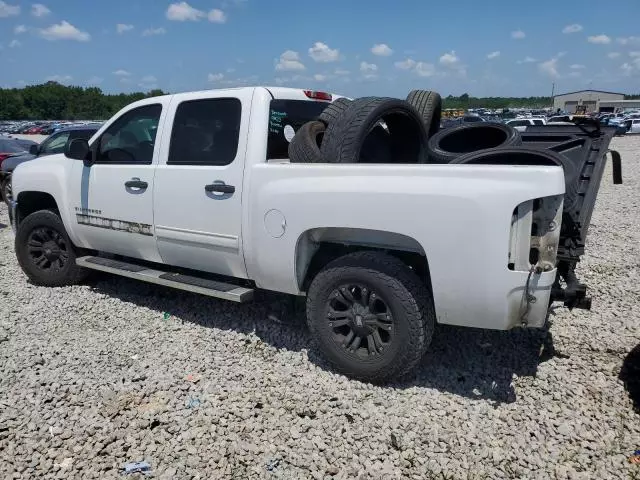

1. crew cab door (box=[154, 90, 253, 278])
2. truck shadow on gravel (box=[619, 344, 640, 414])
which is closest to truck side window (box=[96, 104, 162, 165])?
crew cab door (box=[154, 90, 253, 278])

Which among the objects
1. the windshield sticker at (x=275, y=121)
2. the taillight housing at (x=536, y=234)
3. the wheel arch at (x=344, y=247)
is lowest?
the wheel arch at (x=344, y=247)

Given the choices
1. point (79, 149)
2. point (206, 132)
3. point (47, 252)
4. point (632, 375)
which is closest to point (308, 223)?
point (206, 132)

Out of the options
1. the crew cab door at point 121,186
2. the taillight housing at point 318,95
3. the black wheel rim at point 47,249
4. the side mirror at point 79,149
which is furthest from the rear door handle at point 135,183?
the taillight housing at point 318,95

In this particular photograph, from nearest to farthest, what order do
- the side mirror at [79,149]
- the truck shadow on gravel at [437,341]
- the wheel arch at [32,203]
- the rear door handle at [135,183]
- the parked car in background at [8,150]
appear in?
the truck shadow on gravel at [437,341] < the rear door handle at [135,183] < the side mirror at [79,149] < the wheel arch at [32,203] < the parked car in background at [8,150]

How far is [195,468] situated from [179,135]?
2776 mm

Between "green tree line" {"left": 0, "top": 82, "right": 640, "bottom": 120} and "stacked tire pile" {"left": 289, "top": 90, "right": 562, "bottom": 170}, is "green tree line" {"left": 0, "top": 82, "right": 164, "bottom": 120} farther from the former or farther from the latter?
"stacked tire pile" {"left": 289, "top": 90, "right": 562, "bottom": 170}

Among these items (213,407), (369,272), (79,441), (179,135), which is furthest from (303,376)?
(179,135)

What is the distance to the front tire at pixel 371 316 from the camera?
11.1 feet

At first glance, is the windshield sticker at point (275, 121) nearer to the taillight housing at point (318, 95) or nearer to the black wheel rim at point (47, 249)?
the taillight housing at point (318, 95)

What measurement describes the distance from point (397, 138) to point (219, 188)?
1.55 meters

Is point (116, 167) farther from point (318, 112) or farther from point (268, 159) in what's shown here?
point (318, 112)

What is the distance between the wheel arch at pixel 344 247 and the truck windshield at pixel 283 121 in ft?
2.78

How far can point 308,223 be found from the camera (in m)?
3.64

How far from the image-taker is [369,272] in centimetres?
349
